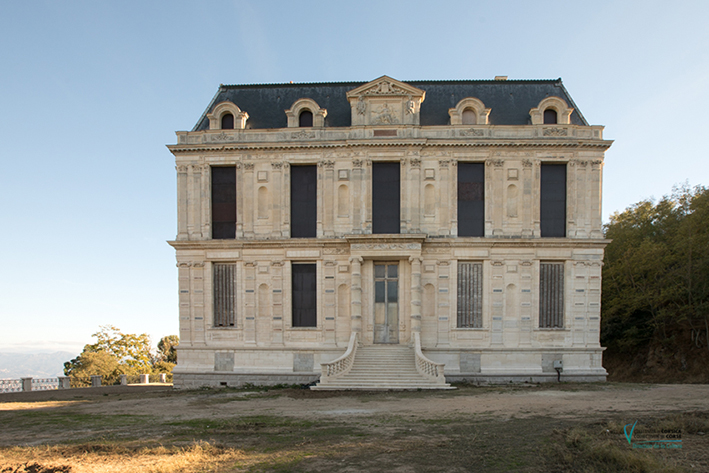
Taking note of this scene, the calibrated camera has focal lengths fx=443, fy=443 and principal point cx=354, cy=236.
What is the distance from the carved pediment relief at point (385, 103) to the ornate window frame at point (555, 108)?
245 inches

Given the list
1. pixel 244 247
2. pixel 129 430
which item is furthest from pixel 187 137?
pixel 129 430

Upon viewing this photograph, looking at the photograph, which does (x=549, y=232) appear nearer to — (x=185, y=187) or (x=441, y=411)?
(x=441, y=411)

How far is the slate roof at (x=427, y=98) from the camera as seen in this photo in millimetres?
25266

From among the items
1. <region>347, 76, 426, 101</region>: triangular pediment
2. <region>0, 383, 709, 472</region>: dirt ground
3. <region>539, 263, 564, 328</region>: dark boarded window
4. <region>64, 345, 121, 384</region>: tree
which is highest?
<region>347, 76, 426, 101</region>: triangular pediment

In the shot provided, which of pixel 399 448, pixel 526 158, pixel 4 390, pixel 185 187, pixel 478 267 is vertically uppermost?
pixel 526 158

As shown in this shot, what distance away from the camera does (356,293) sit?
23.0 meters

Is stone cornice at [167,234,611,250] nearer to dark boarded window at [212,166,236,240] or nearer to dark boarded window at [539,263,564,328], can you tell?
dark boarded window at [212,166,236,240]

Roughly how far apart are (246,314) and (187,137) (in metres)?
10.4

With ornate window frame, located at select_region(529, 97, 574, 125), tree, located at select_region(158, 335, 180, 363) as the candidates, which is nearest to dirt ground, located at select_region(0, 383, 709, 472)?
ornate window frame, located at select_region(529, 97, 574, 125)

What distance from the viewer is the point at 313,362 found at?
2336cm

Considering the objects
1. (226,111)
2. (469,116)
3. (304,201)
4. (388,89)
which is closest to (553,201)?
(469,116)

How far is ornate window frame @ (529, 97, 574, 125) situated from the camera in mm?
23953

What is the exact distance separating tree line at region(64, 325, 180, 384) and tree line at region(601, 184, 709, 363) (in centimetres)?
3526

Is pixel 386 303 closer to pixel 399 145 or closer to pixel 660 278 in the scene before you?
pixel 399 145
